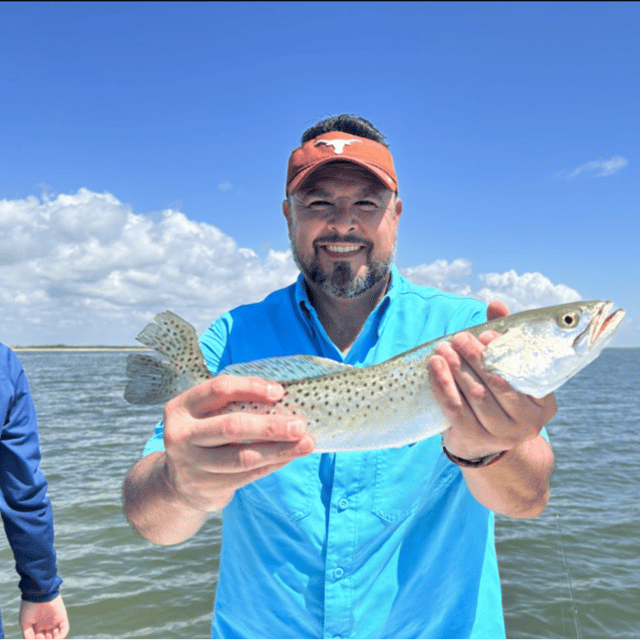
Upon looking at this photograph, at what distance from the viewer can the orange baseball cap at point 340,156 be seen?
3.50 metres

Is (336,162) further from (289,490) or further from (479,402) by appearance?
(289,490)

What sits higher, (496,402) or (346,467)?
(496,402)

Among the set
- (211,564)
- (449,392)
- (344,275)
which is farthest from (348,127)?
(211,564)

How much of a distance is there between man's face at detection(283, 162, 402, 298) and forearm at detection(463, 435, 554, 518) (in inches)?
54.3

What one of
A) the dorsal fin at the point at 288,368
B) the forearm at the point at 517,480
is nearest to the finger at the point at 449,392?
the forearm at the point at 517,480

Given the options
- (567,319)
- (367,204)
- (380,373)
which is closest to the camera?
(567,319)

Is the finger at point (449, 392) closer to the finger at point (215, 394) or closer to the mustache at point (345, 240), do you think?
the finger at point (215, 394)

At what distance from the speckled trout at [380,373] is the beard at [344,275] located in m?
0.87

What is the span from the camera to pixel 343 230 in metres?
3.47

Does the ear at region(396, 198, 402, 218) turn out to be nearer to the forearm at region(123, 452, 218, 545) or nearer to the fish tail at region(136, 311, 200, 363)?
the fish tail at region(136, 311, 200, 363)

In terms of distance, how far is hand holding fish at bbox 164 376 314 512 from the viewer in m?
2.16

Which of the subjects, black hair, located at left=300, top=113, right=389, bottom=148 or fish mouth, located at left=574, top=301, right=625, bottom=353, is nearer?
fish mouth, located at left=574, top=301, right=625, bottom=353

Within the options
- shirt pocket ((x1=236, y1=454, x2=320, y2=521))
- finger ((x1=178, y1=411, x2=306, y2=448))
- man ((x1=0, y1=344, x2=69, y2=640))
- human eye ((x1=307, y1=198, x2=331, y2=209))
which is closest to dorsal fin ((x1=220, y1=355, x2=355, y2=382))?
finger ((x1=178, y1=411, x2=306, y2=448))

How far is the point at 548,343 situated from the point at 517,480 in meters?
0.78
